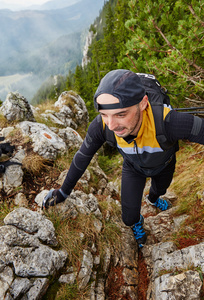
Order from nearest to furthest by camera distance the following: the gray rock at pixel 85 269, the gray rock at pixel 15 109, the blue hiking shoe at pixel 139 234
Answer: the gray rock at pixel 85 269 < the blue hiking shoe at pixel 139 234 < the gray rock at pixel 15 109

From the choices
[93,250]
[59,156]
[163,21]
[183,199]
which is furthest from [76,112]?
[93,250]

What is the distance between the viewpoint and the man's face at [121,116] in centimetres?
187

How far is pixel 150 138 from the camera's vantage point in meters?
2.27

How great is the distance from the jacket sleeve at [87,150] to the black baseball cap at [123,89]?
2.15 ft

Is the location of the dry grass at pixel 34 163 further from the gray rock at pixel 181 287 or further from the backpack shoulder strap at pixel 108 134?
the gray rock at pixel 181 287

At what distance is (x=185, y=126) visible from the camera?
6.85 feet

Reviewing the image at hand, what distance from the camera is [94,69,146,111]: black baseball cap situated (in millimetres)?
1816

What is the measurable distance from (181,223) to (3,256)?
129 inches

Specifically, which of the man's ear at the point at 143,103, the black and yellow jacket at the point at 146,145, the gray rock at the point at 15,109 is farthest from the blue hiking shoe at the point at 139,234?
the gray rock at the point at 15,109

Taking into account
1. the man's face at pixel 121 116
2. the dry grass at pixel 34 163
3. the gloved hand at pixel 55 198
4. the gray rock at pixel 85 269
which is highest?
the man's face at pixel 121 116

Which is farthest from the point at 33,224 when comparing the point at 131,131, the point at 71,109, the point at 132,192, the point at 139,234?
the point at 71,109

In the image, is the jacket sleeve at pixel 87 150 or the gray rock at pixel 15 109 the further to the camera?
the gray rock at pixel 15 109

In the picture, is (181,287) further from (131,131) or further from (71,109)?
(71,109)

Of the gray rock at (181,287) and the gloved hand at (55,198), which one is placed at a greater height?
the gloved hand at (55,198)
